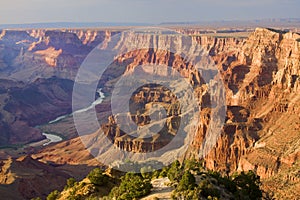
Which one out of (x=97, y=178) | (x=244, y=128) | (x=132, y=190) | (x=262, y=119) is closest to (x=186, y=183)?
(x=132, y=190)

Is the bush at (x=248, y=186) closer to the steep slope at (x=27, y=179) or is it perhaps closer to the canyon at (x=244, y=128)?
the canyon at (x=244, y=128)

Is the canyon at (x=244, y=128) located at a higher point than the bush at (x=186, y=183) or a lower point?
lower

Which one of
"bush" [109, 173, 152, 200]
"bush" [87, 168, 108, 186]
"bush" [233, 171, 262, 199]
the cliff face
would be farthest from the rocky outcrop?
"bush" [109, 173, 152, 200]

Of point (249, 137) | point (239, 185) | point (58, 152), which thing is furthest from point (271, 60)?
point (239, 185)

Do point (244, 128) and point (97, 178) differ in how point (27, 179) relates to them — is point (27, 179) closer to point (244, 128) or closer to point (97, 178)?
point (244, 128)

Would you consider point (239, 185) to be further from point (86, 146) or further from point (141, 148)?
point (86, 146)

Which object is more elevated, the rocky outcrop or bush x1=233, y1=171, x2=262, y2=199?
bush x1=233, y1=171, x2=262, y2=199

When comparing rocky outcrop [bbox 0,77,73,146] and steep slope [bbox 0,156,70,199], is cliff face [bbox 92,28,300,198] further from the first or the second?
rocky outcrop [bbox 0,77,73,146]

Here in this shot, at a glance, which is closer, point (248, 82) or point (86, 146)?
point (248, 82)

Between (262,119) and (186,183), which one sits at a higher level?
(186,183)

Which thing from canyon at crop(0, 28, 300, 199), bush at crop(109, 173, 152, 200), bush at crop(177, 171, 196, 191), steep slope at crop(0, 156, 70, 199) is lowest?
steep slope at crop(0, 156, 70, 199)

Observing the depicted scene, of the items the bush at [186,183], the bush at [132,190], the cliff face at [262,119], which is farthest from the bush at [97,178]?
the cliff face at [262,119]
